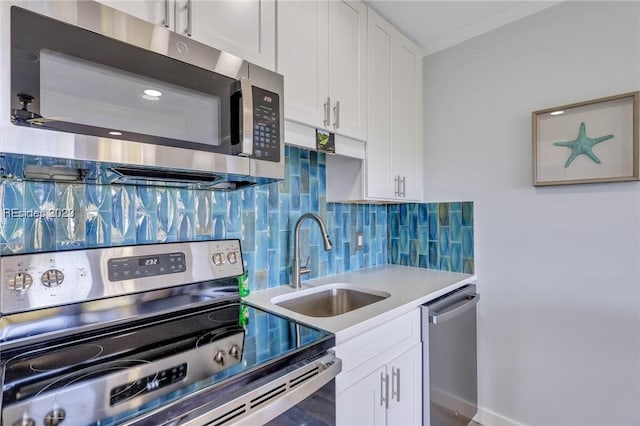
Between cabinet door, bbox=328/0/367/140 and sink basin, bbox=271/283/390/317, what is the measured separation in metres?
0.78

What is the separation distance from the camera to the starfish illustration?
1.52 m

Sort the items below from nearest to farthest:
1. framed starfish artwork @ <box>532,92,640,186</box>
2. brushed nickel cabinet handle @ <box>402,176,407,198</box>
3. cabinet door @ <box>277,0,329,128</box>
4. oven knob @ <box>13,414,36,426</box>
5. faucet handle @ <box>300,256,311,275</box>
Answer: oven knob @ <box>13,414,36,426</box> < cabinet door @ <box>277,0,329,128</box> < framed starfish artwork @ <box>532,92,640,186</box> < faucet handle @ <box>300,256,311,275</box> < brushed nickel cabinet handle @ <box>402,176,407,198</box>

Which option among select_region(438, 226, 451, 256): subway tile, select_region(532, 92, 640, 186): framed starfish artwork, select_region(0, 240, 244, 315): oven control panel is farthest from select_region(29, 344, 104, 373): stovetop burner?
select_region(532, 92, 640, 186): framed starfish artwork

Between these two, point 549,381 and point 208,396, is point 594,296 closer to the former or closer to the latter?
point 549,381

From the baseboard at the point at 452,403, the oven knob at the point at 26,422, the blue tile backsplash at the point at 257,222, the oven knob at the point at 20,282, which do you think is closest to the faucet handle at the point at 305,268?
the blue tile backsplash at the point at 257,222

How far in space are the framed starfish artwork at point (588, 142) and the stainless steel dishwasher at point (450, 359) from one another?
0.79 metres

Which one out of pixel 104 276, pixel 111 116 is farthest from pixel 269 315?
pixel 111 116

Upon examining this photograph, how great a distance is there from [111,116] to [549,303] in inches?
81.1

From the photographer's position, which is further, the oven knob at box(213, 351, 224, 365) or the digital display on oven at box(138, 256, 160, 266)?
the digital display on oven at box(138, 256, 160, 266)

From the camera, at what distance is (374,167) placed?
1727mm

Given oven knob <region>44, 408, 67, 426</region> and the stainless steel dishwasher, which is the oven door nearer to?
oven knob <region>44, 408, 67, 426</region>

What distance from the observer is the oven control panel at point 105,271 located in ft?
2.90

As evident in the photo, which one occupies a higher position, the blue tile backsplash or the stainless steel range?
the blue tile backsplash

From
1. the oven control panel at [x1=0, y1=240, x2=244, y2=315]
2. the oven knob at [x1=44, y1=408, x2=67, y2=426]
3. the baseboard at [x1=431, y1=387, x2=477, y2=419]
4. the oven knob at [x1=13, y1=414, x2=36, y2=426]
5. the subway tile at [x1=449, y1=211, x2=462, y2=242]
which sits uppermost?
the subway tile at [x1=449, y1=211, x2=462, y2=242]
